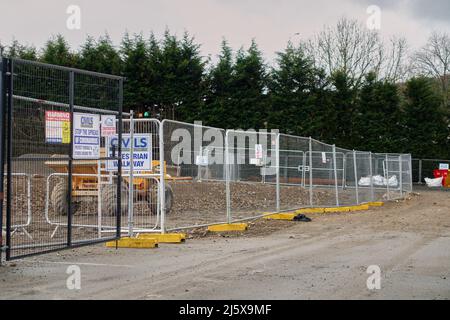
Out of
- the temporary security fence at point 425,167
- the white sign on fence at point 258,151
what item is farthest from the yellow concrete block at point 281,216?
the temporary security fence at point 425,167

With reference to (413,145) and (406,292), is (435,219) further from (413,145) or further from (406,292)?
(413,145)

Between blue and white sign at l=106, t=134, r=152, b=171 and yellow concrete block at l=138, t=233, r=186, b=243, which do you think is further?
blue and white sign at l=106, t=134, r=152, b=171

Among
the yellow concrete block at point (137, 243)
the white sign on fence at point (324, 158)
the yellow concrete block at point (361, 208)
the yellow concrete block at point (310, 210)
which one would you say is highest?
the white sign on fence at point (324, 158)

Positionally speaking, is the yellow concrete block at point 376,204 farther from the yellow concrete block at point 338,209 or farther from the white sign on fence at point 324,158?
the white sign on fence at point 324,158

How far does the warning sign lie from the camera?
959 cm

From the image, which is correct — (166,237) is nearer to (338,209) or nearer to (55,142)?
(55,142)

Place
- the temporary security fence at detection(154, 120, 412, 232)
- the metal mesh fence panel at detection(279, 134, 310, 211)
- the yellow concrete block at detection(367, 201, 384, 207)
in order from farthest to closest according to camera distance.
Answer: the yellow concrete block at detection(367, 201, 384, 207)
the metal mesh fence panel at detection(279, 134, 310, 211)
the temporary security fence at detection(154, 120, 412, 232)

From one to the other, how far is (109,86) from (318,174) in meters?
11.9

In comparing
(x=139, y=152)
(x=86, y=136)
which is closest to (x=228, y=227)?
(x=139, y=152)

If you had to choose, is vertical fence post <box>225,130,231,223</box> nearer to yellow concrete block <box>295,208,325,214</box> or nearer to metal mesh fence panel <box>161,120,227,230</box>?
metal mesh fence panel <box>161,120,227,230</box>

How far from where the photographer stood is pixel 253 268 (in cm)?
955

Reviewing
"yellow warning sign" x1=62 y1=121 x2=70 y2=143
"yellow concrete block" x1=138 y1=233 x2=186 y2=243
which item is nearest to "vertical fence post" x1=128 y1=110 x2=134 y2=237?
"yellow concrete block" x1=138 y1=233 x2=186 y2=243

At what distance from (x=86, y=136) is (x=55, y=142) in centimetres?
65

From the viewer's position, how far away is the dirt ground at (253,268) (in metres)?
7.68
